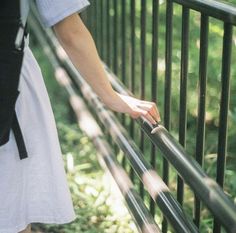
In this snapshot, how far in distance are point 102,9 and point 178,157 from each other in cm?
149

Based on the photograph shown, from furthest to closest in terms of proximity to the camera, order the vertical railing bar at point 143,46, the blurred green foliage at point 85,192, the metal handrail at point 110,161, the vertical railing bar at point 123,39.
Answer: the blurred green foliage at point 85,192 < the vertical railing bar at point 123,39 < the vertical railing bar at point 143,46 < the metal handrail at point 110,161

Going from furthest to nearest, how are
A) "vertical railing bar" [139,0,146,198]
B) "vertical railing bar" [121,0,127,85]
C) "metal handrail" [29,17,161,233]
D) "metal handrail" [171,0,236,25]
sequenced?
"vertical railing bar" [121,0,127,85] < "vertical railing bar" [139,0,146,198] < "metal handrail" [29,17,161,233] < "metal handrail" [171,0,236,25]

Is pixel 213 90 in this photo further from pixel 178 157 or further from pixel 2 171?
pixel 2 171

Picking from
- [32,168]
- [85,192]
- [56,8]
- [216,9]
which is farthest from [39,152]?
[85,192]

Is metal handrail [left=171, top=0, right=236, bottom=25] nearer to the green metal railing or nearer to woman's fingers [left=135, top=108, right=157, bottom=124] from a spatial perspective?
the green metal railing

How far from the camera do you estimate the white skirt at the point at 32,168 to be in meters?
1.83

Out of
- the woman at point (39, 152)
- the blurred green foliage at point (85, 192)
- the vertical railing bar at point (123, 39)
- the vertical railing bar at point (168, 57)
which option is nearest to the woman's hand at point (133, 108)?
the woman at point (39, 152)

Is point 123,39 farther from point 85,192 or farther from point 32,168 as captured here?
point 32,168

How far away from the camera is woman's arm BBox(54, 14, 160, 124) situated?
168cm

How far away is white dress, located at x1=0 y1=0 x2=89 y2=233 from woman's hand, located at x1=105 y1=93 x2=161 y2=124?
20cm

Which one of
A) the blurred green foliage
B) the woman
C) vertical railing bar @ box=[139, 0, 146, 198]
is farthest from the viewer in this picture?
the blurred green foliage

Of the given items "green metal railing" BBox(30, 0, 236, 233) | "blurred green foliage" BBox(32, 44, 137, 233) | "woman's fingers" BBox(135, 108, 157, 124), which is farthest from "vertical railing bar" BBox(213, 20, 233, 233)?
"blurred green foliage" BBox(32, 44, 137, 233)

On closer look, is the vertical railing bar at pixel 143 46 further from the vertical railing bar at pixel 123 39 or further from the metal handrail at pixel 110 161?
the vertical railing bar at pixel 123 39

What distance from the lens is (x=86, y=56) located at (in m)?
1.73
